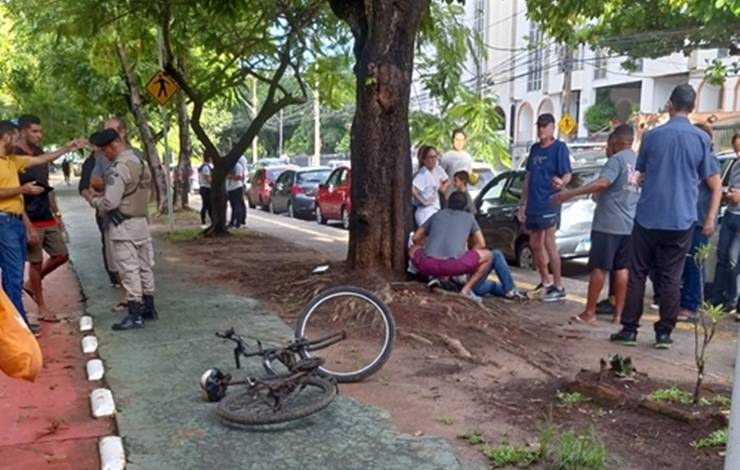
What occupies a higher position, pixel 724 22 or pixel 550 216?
pixel 724 22

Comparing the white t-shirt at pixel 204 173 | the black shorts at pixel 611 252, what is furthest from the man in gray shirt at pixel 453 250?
the white t-shirt at pixel 204 173

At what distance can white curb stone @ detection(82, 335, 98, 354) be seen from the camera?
6.02m

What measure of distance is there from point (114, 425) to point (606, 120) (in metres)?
34.4

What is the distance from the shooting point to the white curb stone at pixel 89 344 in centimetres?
602

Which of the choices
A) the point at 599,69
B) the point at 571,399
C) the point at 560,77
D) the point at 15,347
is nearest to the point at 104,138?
the point at 15,347

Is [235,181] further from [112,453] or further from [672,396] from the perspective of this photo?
[672,396]

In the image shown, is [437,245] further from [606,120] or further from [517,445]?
[606,120]

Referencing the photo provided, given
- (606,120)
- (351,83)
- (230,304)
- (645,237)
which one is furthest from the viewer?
(606,120)

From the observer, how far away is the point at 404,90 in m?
7.40

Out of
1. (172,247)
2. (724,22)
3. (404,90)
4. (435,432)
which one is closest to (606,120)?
(724,22)

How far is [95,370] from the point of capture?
546 centimetres

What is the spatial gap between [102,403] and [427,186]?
546 centimetres

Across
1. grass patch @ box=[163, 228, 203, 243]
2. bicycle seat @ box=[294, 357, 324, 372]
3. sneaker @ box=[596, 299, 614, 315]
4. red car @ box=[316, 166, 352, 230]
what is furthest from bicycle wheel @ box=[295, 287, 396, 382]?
red car @ box=[316, 166, 352, 230]

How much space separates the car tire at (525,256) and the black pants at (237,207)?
24.5ft
